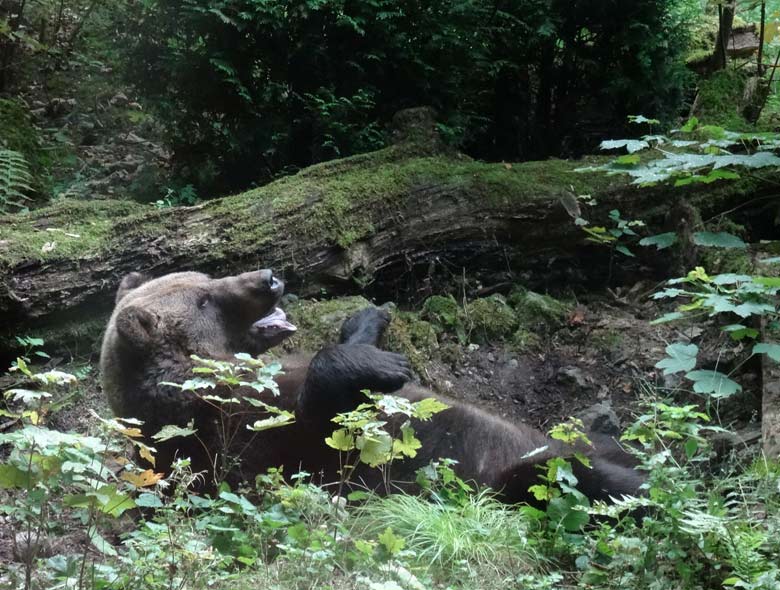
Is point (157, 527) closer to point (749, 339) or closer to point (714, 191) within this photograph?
point (749, 339)

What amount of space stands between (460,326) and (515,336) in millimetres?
542

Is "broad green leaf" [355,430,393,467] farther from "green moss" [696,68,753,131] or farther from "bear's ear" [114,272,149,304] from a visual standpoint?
"green moss" [696,68,753,131]

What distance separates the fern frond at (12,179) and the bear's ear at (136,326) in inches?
163

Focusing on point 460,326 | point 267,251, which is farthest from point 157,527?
point 460,326

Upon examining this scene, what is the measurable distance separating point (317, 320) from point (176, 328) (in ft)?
6.05

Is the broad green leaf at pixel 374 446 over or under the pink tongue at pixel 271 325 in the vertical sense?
over

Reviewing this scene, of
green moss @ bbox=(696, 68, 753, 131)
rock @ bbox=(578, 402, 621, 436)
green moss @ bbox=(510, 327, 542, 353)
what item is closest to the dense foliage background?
green moss @ bbox=(696, 68, 753, 131)

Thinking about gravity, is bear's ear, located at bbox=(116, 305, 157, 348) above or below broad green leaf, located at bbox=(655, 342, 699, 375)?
above

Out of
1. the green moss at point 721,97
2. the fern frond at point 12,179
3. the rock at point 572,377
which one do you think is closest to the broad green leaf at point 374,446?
the rock at point 572,377

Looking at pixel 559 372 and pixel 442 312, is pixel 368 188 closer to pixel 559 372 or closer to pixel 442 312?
pixel 442 312

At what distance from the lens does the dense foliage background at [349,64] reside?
900 cm

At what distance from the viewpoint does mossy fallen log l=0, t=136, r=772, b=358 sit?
698 cm

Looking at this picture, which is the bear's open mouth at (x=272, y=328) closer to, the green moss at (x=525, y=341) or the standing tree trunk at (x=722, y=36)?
the green moss at (x=525, y=341)

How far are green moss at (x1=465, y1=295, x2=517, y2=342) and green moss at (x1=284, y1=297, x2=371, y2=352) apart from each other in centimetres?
106
